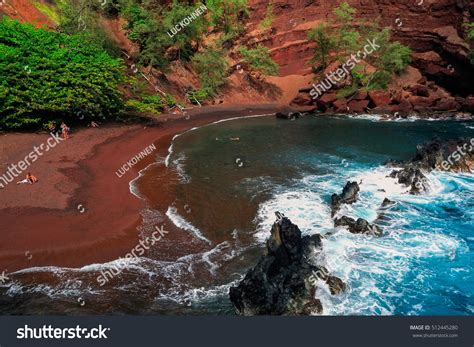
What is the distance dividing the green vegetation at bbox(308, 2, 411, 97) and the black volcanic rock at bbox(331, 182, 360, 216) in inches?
1497

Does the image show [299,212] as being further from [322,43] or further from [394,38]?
[394,38]

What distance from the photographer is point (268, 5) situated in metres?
74.6

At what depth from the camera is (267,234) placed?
19.1 metres

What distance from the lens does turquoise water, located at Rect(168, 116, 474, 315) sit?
1483cm

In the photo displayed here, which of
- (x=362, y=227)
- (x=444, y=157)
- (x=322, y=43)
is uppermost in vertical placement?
(x=322, y=43)

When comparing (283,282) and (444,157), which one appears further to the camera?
(444,157)

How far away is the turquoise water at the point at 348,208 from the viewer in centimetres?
1483

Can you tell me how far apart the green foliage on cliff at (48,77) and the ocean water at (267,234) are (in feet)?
30.7

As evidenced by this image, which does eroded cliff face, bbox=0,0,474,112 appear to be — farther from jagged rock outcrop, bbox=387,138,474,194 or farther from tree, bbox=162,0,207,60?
jagged rock outcrop, bbox=387,138,474,194

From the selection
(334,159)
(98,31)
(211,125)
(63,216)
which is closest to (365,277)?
(63,216)

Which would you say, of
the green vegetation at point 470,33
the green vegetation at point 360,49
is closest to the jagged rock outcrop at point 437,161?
the green vegetation at point 360,49

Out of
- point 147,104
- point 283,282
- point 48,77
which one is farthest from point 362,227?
point 147,104

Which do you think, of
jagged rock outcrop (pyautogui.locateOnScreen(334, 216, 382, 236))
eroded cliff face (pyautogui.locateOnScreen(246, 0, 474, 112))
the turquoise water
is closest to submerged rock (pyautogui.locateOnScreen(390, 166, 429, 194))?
the turquoise water

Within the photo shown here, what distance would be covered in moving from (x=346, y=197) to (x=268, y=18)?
60.1 meters
